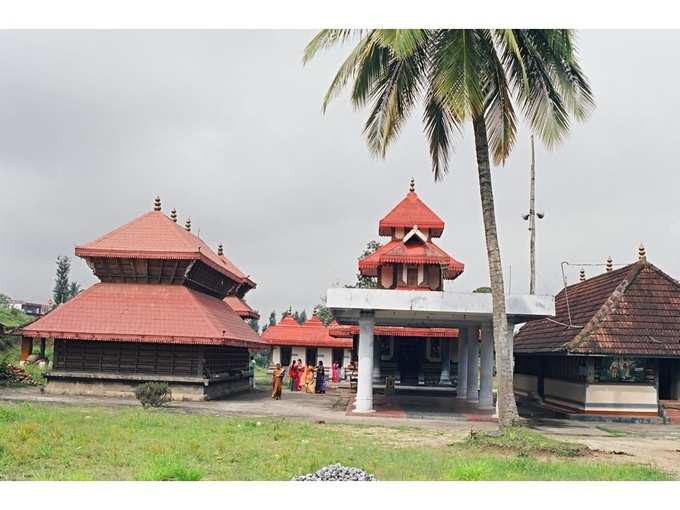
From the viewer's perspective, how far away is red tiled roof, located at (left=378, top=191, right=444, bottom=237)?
92.3 feet

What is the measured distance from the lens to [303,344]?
4659 cm

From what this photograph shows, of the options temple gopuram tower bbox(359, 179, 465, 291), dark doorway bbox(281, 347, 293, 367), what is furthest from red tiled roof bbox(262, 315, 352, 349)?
temple gopuram tower bbox(359, 179, 465, 291)

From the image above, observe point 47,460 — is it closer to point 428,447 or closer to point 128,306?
point 428,447

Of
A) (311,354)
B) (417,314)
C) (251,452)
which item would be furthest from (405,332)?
(251,452)

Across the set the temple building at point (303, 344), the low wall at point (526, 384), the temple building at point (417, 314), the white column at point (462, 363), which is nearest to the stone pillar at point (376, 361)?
the temple building at point (417, 314)

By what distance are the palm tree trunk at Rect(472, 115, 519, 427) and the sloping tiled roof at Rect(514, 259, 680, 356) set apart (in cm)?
670

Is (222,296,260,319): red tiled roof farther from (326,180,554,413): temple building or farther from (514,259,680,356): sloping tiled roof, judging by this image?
(514,259,680,356): sloping tiled roof

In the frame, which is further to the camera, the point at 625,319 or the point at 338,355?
the point at 338,355

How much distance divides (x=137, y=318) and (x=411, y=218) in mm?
11592

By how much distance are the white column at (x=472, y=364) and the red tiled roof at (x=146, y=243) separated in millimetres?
10252

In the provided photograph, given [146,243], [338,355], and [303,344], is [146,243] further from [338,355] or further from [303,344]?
[338,355]

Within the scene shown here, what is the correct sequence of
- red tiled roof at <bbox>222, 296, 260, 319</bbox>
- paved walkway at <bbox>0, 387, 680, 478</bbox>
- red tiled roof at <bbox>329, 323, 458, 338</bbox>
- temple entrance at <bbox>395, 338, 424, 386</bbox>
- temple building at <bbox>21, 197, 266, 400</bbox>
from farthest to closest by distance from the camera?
red tiled roof at <bbox>222, 296, 260, 319</bbox>, temple entrance at <bbox>395, 338, 424, 386</bbox>, red tiled roof at <bbox>329, 323, 458, 338</bbox>, temple building at <bbox>21, 197, 266, 400</bbox>, paved walkway at <bbox>0, 387, 680, 478</bbox>

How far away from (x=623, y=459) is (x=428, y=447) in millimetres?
3544

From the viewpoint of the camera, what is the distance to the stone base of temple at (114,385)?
74.7ft
